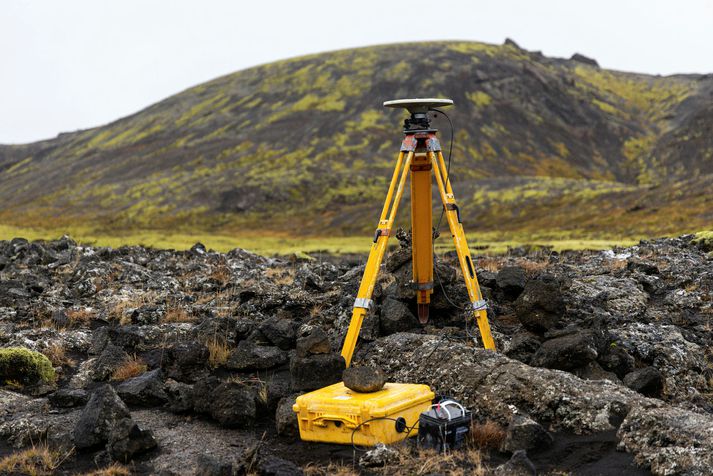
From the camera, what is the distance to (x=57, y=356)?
11250mm

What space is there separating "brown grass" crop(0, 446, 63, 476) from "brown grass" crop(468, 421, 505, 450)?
4.32 metres

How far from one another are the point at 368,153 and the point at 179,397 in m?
90.0

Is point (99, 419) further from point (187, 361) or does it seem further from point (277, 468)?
point (187, 361)

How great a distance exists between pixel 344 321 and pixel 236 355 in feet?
6.37

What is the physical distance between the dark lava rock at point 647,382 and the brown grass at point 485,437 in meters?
2.20

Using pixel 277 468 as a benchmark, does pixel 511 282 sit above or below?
above

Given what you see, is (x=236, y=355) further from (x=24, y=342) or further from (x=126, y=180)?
(x=126, y=180)

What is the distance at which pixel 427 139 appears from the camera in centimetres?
917

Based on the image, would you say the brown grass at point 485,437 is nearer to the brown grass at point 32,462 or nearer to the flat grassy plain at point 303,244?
the brown grass at point 32,462

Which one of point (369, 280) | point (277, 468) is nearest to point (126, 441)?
point (277, 468)

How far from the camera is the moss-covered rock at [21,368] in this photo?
10.1 metres

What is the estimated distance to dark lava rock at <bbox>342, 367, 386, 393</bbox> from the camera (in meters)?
7.60

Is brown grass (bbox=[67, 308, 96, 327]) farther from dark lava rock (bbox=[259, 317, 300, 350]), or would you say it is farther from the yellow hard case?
the yellow hard case

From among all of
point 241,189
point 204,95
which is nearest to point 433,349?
point 241,189
